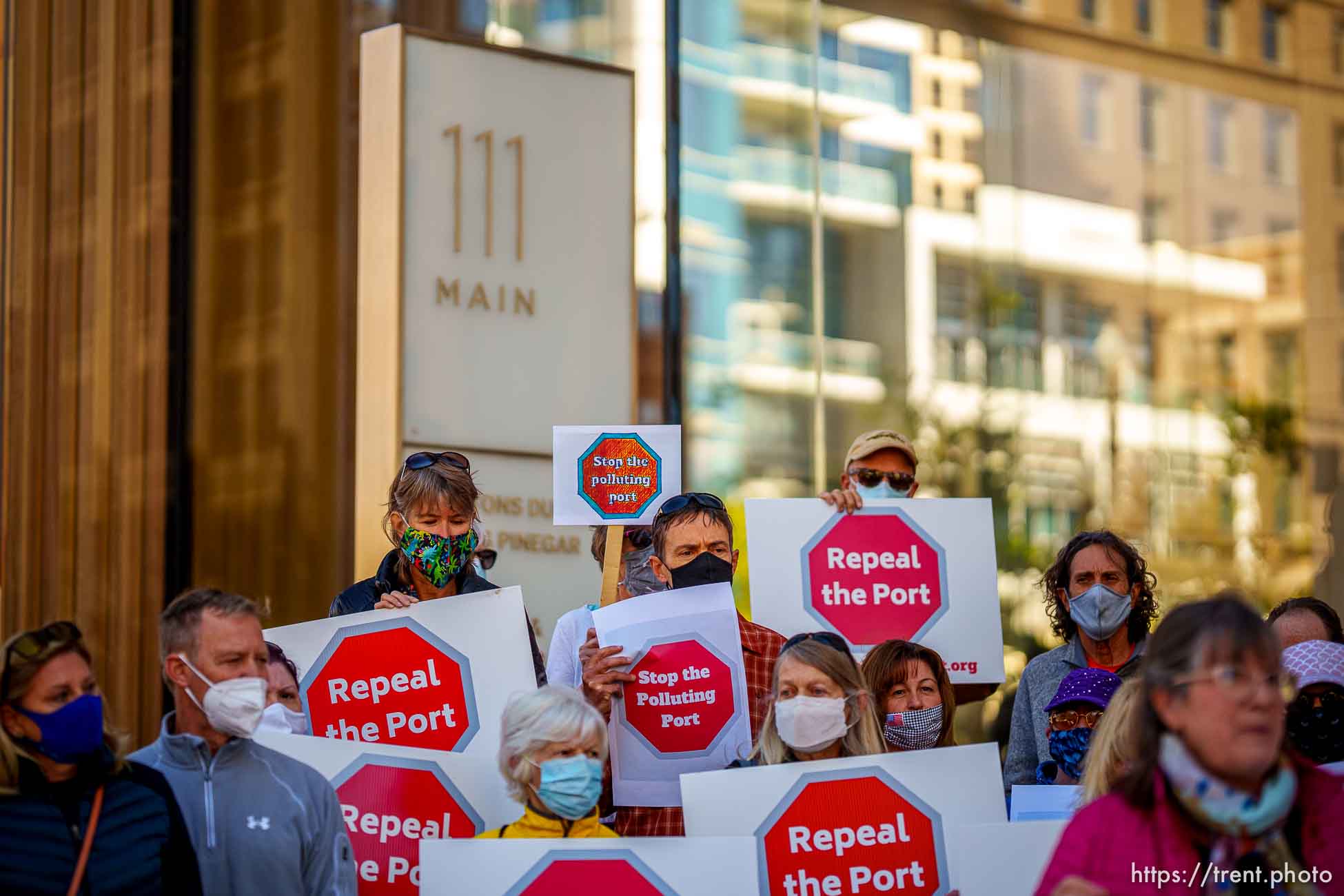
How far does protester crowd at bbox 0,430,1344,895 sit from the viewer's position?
3.13 m

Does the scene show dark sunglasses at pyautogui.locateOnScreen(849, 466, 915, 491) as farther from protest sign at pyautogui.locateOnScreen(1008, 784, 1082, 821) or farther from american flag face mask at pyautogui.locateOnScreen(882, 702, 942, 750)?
protest sign at pyautogui.locateOnScreen(1008, 784, 1082, 821)

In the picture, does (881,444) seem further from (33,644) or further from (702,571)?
(33,644)

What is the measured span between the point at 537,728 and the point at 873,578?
2139 millimetres

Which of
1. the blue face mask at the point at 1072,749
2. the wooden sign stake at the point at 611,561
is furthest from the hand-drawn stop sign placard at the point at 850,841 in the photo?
the wooden sign stake at the point at 611,561

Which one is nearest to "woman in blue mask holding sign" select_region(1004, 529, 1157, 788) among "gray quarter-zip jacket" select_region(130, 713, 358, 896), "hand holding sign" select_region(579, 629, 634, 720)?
"hand holding sign" select_region(579, 629, 634, 720)

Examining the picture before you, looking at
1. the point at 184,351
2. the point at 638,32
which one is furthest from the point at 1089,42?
the point at 184,351

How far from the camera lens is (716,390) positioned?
1403cm

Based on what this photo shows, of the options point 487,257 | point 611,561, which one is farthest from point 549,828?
point 487,257

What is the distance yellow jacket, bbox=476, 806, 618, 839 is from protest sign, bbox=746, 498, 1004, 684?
183cm

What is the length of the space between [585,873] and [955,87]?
10984 millimetres

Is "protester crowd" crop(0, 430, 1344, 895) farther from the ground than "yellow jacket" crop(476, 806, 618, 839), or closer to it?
farther from the ground

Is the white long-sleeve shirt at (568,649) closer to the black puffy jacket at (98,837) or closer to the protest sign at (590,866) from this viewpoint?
the protest sign at (590,866)

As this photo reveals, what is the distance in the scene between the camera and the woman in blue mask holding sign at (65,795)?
3.88 metres

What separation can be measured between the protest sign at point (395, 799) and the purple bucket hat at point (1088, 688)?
62.6 inches
